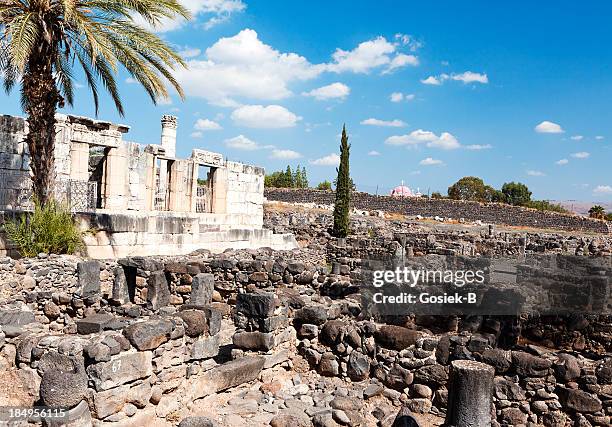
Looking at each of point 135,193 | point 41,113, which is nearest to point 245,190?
point 135,193

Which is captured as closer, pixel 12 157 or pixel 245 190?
pixel 12 157

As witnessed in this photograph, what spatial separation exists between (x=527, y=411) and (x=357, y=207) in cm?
4525

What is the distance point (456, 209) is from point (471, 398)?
4497cm

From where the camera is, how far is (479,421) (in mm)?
4738

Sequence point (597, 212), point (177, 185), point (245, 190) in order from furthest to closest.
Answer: point (597, 212) → point (245, 190) → point (177, 185)

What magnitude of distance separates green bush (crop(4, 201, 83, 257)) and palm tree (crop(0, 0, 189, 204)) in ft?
1.88

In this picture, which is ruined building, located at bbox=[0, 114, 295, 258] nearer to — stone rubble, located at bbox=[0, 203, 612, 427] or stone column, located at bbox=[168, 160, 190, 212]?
stone column, located at bbox=[168, 160, 190, 212]

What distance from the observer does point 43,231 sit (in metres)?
10.5

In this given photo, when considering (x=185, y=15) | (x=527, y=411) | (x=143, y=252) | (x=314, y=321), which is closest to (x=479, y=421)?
(x=527, y=411)

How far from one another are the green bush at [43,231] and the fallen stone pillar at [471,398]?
9087 millimetres

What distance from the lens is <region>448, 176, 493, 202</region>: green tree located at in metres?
60.3

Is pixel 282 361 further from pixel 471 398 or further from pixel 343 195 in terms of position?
pixel 343 195

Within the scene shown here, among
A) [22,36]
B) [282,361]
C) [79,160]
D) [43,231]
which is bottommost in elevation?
[282,361]

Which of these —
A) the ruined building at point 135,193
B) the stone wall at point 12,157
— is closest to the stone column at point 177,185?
the ruined building at point 135,193
